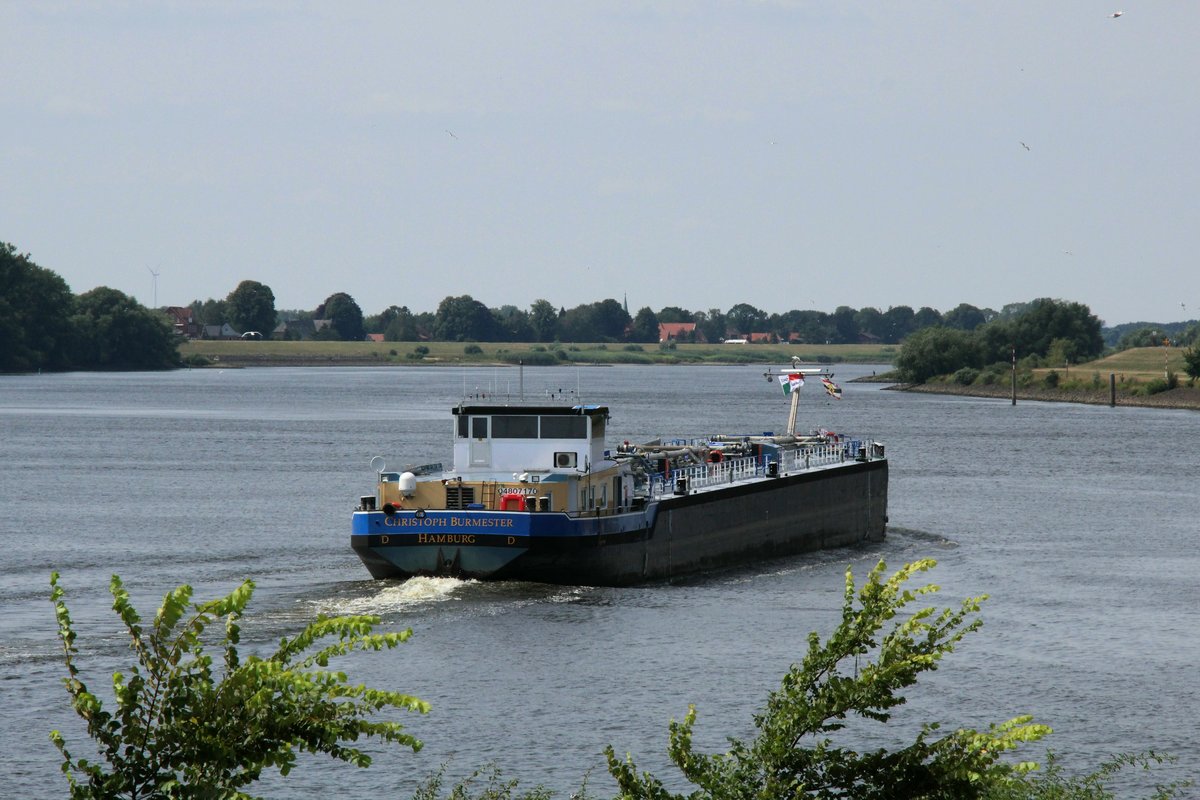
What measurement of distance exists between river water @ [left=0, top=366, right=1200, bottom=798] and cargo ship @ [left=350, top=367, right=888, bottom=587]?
83 cm

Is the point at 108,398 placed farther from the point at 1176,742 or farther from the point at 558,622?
the point at 1176,742

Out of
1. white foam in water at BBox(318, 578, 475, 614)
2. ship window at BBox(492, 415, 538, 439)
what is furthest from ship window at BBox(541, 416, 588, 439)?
white foam in water at BBox(318, 578, 475, 614)

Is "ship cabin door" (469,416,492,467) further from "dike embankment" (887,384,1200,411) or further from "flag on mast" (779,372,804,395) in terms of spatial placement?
"dike embankment" (887,384,1200,411)

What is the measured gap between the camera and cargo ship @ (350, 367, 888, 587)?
Result: 39.4 metres

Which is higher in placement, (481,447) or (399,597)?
(481,447)

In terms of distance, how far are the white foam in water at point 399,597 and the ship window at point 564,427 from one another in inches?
207

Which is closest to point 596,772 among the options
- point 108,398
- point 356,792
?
point 356,792

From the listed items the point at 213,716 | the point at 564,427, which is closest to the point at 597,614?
the point at 564,427

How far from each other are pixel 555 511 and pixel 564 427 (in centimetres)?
391

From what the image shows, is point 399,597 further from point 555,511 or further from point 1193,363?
point 1193,363

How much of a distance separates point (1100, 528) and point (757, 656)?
102 feet

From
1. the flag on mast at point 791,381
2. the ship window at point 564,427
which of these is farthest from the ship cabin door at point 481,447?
the flag on mast at point 791,381

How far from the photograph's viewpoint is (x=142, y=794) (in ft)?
39.4

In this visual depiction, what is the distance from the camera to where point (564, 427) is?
43062mm
